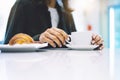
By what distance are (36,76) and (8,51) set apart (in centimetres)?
49

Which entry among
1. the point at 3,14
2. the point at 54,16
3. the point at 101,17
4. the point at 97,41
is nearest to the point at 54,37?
the point at 97,41

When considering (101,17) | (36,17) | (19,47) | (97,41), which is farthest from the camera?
(101,17)

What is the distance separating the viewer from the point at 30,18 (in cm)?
136

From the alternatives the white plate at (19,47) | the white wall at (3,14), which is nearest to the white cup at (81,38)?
the white plate at (19,47)

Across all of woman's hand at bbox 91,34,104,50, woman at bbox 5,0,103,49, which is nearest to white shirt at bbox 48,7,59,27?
woman at bbox 5,0,103,49

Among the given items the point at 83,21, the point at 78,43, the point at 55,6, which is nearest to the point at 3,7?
the point at 83,21

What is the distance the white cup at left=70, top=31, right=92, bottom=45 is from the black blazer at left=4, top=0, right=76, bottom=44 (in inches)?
18.0

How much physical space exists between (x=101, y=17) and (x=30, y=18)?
3.56 metres

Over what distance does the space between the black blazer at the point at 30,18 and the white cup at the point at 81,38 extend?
1.50 ft

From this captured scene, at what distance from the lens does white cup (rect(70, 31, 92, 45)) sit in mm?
854

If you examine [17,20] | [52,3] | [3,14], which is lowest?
[17,20]

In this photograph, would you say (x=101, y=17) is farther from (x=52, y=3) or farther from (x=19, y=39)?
(x=19, y=39)

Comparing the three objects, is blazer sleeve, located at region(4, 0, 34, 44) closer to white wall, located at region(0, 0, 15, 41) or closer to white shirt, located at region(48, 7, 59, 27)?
white shirt, located at region(48, 7, 59, 27)

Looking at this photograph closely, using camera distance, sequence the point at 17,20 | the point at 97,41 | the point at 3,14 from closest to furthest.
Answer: the point at 97,41 → the point at 17,20 → the point at 3,14
